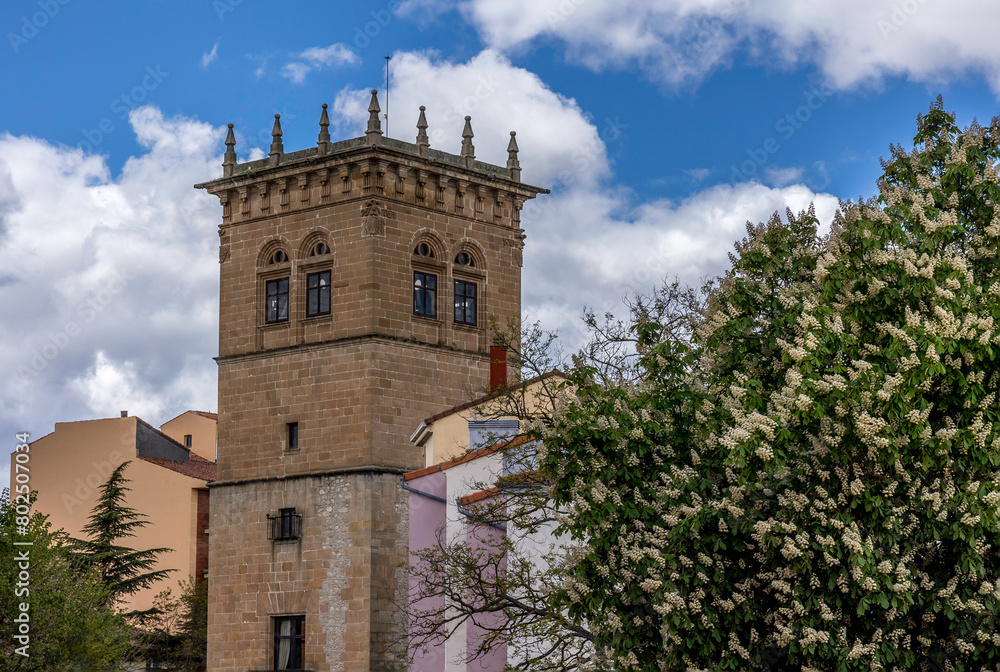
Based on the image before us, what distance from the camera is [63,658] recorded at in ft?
119

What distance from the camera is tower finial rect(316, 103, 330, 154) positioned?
44.3 m

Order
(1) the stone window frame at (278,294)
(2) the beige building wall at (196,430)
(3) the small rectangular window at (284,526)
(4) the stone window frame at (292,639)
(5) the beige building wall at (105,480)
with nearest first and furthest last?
1. (4) the stone window frame at (292,639)
2. (3) the small rectangular window at (284,526)
3. (1) the stone window frame at (278,294)
4. (5) the beige building wall at (105,480)
5. (2) the beige building wall at (196,430)

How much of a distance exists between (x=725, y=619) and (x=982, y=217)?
473cm

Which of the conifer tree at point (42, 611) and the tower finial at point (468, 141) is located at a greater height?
the tower finial at point (468, 141)

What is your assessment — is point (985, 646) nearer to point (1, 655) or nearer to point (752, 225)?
point (752, 225)

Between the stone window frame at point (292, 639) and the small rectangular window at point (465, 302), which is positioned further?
the small rectangular window at point (465, 302)

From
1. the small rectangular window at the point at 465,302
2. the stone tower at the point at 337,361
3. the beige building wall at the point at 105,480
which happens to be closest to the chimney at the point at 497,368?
the stone tower at the point at 337,361

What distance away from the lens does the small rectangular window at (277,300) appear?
45.1 metres

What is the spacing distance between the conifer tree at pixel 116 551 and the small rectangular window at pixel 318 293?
12.9 m

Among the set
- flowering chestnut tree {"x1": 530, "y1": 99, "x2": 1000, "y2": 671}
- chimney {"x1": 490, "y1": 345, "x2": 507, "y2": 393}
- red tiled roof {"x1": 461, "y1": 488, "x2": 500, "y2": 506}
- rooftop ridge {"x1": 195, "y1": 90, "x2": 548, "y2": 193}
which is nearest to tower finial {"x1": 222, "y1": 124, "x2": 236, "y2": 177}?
rooftop ridge {"x1": 195, "y1": 90, "x2": 548, "y2": 193}

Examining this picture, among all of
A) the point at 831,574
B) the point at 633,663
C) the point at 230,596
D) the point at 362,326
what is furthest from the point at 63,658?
the point at 831,574

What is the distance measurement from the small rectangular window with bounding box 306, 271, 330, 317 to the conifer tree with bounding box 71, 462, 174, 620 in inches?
508

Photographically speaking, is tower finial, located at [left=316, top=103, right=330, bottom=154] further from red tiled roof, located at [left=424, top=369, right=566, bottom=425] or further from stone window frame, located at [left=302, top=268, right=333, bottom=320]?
red tiled roof, located at [left=424, top=369, right=566, bottom=425]

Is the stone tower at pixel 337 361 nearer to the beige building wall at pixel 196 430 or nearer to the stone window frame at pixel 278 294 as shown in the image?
the stone window frame at pixel 278 294
